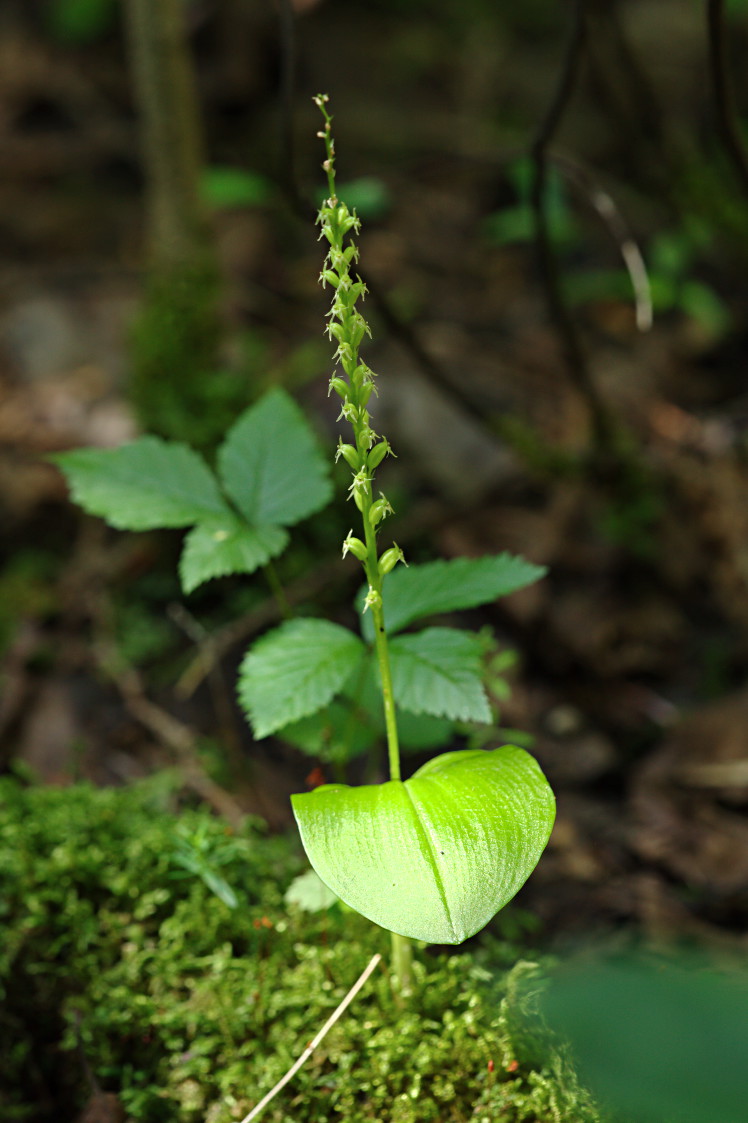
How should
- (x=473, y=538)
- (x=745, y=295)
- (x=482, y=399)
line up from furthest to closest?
1. (x=745, y=295)
2. (x=482, y=399)
3. (x=473, y=538)

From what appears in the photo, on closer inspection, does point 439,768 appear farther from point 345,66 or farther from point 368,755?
point 345,66

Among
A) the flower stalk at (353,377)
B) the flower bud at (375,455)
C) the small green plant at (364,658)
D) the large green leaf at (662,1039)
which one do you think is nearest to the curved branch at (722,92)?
the small green plant at (364,658)

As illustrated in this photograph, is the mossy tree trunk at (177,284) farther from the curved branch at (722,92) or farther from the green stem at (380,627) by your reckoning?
the green stem at (380,627)

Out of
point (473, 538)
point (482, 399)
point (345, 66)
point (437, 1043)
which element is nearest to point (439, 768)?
point (437, 1043)

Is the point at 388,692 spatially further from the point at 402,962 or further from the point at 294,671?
the point at 402,962

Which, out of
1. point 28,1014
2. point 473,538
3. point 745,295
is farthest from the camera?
point 745,295

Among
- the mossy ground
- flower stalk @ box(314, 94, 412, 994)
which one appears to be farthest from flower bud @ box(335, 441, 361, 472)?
the mossy ground

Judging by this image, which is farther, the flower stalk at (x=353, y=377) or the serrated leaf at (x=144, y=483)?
the serrated leaf at (x=144, y=483)

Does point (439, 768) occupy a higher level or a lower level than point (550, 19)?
lower
